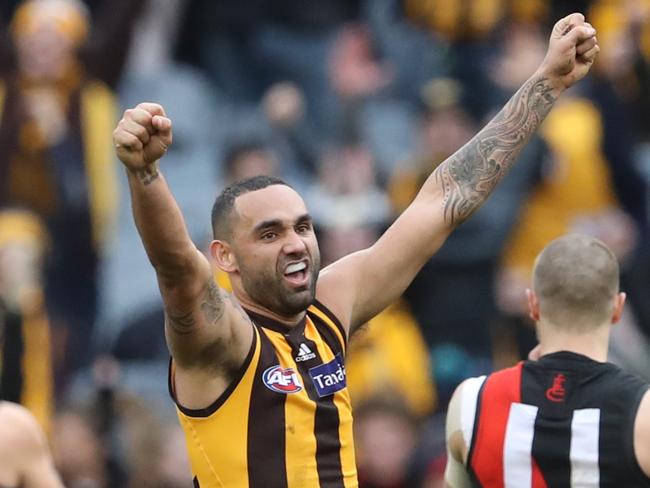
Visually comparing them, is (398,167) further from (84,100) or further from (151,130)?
(151,130)

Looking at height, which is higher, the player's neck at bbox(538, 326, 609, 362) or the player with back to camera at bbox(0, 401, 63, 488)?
the player's neck at bbox(538, 326, 609, 362)

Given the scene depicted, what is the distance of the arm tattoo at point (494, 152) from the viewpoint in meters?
5.71

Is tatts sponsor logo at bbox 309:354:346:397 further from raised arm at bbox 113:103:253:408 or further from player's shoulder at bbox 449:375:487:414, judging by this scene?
player's shoulder at bbox 449:375:487:414

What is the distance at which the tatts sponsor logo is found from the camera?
5223 mm

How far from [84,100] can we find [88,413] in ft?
7.98

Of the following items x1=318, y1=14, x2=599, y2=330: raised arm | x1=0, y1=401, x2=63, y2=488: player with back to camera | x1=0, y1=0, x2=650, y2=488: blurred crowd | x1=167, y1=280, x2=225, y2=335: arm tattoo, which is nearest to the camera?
x1=167, y1=280, x2=225, y2=335: arm tattoo

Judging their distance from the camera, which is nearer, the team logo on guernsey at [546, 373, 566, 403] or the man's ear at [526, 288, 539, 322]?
the team logo on guernsey at [546, 373, 566, 403]

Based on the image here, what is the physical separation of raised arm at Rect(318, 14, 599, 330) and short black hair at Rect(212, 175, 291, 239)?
1.57 feet

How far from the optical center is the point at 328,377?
5.27 m

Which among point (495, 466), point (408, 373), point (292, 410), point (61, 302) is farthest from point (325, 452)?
point (61, 302)

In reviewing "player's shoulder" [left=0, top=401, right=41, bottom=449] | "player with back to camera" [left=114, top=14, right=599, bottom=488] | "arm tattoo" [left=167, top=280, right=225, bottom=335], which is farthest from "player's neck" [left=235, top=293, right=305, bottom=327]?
"player's shoulder" [left=0, top=401, right=41, bottom=449]

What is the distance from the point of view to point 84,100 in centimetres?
1051

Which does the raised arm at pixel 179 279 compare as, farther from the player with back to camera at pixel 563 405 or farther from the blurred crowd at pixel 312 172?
the blurred crowd at pixel 312 172

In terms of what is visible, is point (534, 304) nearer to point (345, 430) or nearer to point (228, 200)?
point (345, 430)
